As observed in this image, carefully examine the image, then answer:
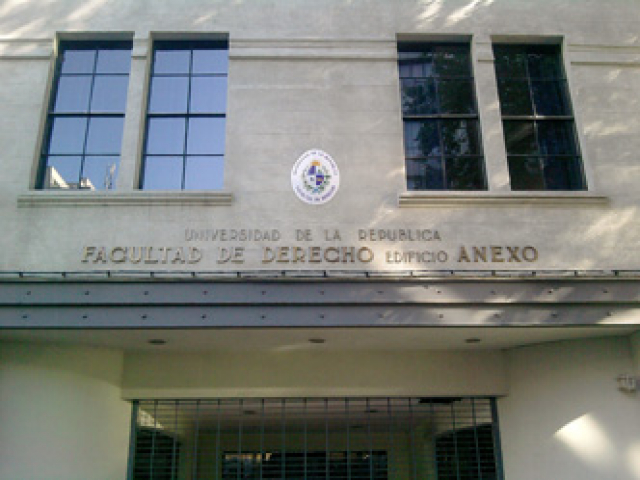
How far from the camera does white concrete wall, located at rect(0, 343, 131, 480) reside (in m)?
9.29

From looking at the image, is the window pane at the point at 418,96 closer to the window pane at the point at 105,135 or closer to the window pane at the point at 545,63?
the window pane at the point at 545,63

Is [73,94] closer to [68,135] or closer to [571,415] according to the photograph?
[68,135]

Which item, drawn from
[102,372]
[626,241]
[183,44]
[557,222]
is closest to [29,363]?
[102,372]

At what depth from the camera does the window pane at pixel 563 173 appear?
10567mm

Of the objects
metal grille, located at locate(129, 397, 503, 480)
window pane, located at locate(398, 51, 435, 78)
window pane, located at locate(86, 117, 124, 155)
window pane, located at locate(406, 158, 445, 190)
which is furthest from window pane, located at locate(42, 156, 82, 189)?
window pane, located at locate(398, 51, 435, 78)

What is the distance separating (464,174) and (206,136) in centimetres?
460

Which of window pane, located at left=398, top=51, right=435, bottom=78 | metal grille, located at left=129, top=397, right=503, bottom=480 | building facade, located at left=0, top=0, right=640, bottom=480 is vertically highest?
window pane, located at left=398, top=51, right=435, bottom=78

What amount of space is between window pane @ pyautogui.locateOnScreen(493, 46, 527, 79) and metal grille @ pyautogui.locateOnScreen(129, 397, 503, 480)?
609 cm

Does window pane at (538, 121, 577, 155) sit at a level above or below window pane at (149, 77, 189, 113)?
below

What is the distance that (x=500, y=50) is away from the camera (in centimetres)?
1140

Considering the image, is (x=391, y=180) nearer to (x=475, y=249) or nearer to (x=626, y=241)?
(x=475, y=249)

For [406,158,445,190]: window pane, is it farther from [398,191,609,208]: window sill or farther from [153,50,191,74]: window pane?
[153,50,191,74]: window pane

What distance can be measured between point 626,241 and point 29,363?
9.85m

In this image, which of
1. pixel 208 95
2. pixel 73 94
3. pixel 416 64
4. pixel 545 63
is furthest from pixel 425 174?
pixel 73 94
